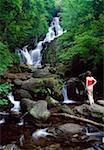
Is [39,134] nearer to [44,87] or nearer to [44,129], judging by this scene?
[44,129]

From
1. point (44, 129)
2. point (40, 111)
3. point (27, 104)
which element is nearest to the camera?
point (44, 129)

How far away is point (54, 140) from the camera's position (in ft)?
38.3

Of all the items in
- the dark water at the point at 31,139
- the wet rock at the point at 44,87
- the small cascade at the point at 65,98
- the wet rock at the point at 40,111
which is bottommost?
the dark water at the point at 31,139

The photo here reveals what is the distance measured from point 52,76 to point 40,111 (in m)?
6.07

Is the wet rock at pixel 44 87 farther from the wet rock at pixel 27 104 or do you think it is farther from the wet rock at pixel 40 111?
the wet rock at pixel 40 111

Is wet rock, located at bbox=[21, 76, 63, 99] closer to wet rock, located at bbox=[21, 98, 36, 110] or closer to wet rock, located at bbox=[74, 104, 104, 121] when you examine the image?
wet rock, located at bbox=[21, 98, 36, 110]

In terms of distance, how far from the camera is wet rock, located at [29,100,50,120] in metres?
13.7

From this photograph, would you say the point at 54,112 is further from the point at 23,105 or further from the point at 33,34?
the point at 33,34

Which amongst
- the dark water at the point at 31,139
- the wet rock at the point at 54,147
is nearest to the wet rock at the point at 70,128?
the dark water at the point at 31,139

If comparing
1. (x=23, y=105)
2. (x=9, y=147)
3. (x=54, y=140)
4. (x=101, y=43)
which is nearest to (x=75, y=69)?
(x=101, y=43)

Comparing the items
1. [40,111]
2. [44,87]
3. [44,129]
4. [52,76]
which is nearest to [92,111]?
[44,129]

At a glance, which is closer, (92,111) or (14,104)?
(92,111)

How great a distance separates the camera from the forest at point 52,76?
12531 mm

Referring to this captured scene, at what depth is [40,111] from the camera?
14.0 metres
